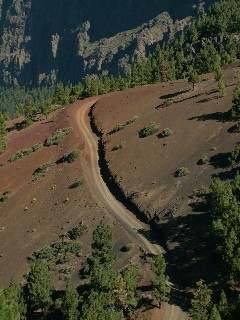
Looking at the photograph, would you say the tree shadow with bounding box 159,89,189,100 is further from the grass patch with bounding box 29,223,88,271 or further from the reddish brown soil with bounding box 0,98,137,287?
the grass patch with bounding box 29,223,88,271

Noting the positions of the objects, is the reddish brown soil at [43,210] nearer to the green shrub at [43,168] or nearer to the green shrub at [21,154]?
the green shrub at [43,168]

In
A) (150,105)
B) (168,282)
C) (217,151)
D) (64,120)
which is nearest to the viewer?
(168,282)

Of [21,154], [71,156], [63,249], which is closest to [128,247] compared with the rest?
[63,249]

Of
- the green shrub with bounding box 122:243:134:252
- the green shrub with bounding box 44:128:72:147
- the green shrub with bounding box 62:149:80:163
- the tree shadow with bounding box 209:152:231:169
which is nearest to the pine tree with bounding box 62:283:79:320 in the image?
the green shrub with bounding box 122:243:134:252

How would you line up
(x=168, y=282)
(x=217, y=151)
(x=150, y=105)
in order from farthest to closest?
(x=150, y=105) → (x=217, y=151) → (x=168, y=282)

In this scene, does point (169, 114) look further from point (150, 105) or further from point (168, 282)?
point (168, 282)

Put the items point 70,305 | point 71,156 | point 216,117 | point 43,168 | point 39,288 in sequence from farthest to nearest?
1. point 43,168
2. point 71,156
3. point 216,117
4. point 39,288
5. point 70,305

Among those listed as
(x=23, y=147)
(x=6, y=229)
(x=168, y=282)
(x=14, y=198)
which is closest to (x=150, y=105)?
(x=23, y=147)

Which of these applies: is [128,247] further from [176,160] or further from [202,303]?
[176,160]
